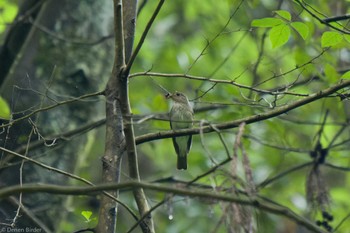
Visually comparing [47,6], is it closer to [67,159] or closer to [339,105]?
[67,159]

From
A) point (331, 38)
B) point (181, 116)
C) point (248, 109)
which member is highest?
point (181, 116)

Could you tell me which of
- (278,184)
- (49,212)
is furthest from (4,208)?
(278,184)

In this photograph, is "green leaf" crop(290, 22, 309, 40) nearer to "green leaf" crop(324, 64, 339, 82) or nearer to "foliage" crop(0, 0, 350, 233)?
"foliage" crop(0, 0, 350, 233)

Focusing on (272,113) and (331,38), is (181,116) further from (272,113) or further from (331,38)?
(272,113)

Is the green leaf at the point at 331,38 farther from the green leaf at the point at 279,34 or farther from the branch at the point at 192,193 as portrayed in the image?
the branch at the point at 192,193

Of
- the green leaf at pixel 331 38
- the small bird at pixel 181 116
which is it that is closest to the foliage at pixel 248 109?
the green leaf at pixel 331 38

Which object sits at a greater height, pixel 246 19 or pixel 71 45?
pixel 246 19

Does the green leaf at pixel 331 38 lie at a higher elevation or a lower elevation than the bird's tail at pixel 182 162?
lower

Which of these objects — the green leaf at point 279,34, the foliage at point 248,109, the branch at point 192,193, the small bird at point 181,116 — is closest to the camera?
the branch at point 192,193

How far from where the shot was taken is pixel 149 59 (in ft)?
27.1

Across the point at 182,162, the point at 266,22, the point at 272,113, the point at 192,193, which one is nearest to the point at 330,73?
the point at 266,22

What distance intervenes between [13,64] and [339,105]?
2172 mm

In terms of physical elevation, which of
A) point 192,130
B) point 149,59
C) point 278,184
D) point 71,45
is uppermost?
point 149,59

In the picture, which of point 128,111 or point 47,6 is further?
point 47,6
